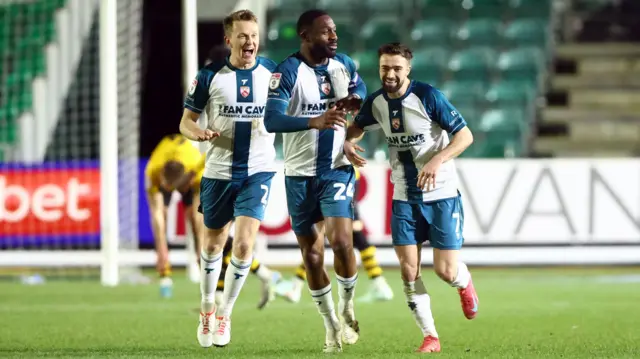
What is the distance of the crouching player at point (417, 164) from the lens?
22.8ft

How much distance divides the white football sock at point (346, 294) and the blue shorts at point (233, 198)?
27.2 inches

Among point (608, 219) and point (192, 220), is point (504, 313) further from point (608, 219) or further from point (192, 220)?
point (608, 219)

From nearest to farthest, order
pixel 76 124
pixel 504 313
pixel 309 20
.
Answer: pixel 309 20
pixel 504 313
pixel 76 124

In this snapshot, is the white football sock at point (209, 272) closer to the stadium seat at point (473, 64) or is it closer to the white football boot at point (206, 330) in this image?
the white football boot at point (206, 330)

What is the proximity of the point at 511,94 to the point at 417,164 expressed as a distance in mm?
11024

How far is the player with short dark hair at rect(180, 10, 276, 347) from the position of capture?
740cm

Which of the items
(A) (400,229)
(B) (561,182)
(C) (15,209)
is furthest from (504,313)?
(C) (15,209)

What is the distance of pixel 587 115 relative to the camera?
58.4 ft

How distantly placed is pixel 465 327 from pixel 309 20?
2.75m

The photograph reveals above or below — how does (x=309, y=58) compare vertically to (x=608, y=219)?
above

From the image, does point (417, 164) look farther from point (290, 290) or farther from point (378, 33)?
point (378, 33)

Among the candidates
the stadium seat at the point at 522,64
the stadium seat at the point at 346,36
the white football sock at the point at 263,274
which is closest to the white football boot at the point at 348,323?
the white football sock at the point at 263,274

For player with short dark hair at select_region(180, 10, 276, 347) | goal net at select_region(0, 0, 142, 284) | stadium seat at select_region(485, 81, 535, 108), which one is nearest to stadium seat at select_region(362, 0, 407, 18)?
stadium seat at select_region(485, 81, 535, 108)

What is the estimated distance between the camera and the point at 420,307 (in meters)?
6.97
